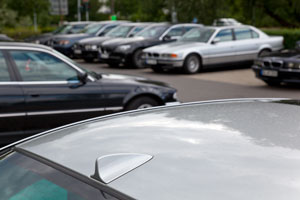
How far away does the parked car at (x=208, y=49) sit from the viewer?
16.3 m

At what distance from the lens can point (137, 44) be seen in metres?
18.6

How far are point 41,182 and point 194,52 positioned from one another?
14800 millimetres

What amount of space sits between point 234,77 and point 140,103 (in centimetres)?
894

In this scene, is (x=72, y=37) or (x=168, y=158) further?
(x=72, y=37)

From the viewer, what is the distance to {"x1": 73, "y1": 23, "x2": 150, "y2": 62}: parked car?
2106 cm

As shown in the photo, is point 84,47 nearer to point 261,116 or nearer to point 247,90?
point 247,90

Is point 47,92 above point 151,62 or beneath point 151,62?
above

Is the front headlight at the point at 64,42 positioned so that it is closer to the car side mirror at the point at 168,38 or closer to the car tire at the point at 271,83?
the car side mirror at the point at 168,38

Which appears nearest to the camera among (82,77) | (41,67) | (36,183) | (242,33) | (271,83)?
(36,183)

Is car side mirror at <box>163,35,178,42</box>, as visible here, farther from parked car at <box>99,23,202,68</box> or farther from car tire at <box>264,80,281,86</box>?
car tire at <box>264,80,281,86</box>

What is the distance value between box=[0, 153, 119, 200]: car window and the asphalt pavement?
9.28 metres

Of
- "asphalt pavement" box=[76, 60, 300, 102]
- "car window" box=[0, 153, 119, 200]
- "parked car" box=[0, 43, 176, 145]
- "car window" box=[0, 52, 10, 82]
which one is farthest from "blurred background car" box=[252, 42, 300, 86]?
"car window" box=[0, 153, 119, 200]

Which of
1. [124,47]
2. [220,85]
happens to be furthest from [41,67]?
[124,47]

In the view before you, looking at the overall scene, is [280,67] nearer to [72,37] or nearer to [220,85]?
[220,85]
